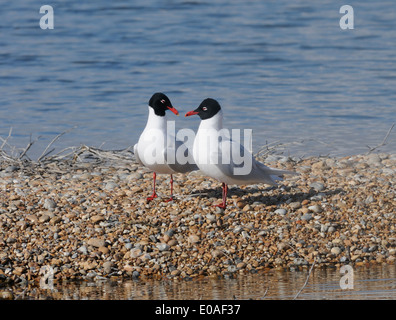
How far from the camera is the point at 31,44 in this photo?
1948 cm

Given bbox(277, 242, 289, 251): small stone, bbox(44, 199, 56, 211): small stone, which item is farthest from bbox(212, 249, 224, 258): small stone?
bbox(44, 199, 56, 211): small stone

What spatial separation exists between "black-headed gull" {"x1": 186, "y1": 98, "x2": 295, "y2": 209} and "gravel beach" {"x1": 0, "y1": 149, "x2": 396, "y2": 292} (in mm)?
338

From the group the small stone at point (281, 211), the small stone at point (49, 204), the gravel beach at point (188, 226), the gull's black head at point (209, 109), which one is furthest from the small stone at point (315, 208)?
the small stone at point (49, 204)

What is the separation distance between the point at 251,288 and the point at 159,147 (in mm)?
2040

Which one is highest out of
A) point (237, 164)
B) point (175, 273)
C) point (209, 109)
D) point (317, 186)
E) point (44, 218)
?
point (209, 109)

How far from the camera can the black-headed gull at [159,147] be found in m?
7.81

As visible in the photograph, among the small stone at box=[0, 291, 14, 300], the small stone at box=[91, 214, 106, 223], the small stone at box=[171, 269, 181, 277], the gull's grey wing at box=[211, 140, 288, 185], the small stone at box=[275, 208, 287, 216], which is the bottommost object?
the small stone at box=[0, 291, 14, 300]

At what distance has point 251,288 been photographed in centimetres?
638

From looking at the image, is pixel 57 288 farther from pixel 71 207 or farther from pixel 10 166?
pixel 10 166

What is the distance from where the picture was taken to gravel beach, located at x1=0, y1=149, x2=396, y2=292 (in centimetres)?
689

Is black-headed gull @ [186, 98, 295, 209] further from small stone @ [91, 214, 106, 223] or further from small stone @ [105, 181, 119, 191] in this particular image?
small stone @ [105, 181, 119, 191]

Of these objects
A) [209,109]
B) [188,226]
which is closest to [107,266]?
[188,226]

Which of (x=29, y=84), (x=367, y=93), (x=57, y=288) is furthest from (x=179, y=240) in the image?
(x=29, y=84)

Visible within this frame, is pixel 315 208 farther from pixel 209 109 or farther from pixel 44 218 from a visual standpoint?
pixel 44 218
